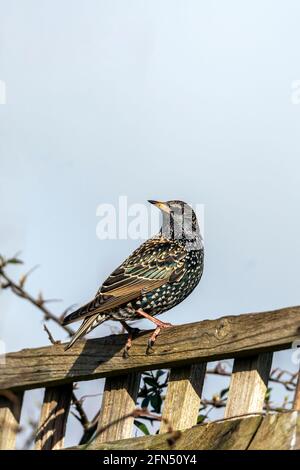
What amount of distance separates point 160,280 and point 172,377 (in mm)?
1935

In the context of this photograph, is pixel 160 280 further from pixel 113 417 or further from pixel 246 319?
pixel 246 319

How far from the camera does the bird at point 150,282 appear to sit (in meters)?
5.85

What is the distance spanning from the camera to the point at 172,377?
14.1ft

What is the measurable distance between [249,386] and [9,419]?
1.50 m

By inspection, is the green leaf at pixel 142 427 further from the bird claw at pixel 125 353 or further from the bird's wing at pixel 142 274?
the bird's wing at pixel 142 274

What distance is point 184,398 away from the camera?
416cm

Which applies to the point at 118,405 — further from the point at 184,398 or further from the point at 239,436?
the point at 239,436

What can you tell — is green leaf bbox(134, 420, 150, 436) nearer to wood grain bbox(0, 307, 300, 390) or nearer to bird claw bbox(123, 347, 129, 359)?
wood grain bbox(0, 307, 300, 390)

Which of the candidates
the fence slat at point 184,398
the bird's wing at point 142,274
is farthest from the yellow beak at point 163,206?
the fence slat at point 184,398

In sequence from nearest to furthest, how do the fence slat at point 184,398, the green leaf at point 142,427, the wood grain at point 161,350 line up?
the wood grain at point 161,350, the fence slat at point 184,398, the green leaf at point 142,427

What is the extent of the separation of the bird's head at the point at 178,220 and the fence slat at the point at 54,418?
207 cm

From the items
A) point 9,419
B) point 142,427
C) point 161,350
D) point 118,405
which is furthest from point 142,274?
point 161,350

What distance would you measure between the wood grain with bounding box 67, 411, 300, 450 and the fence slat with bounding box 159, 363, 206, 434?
144 mm

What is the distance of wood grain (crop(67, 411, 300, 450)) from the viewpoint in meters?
3.60
